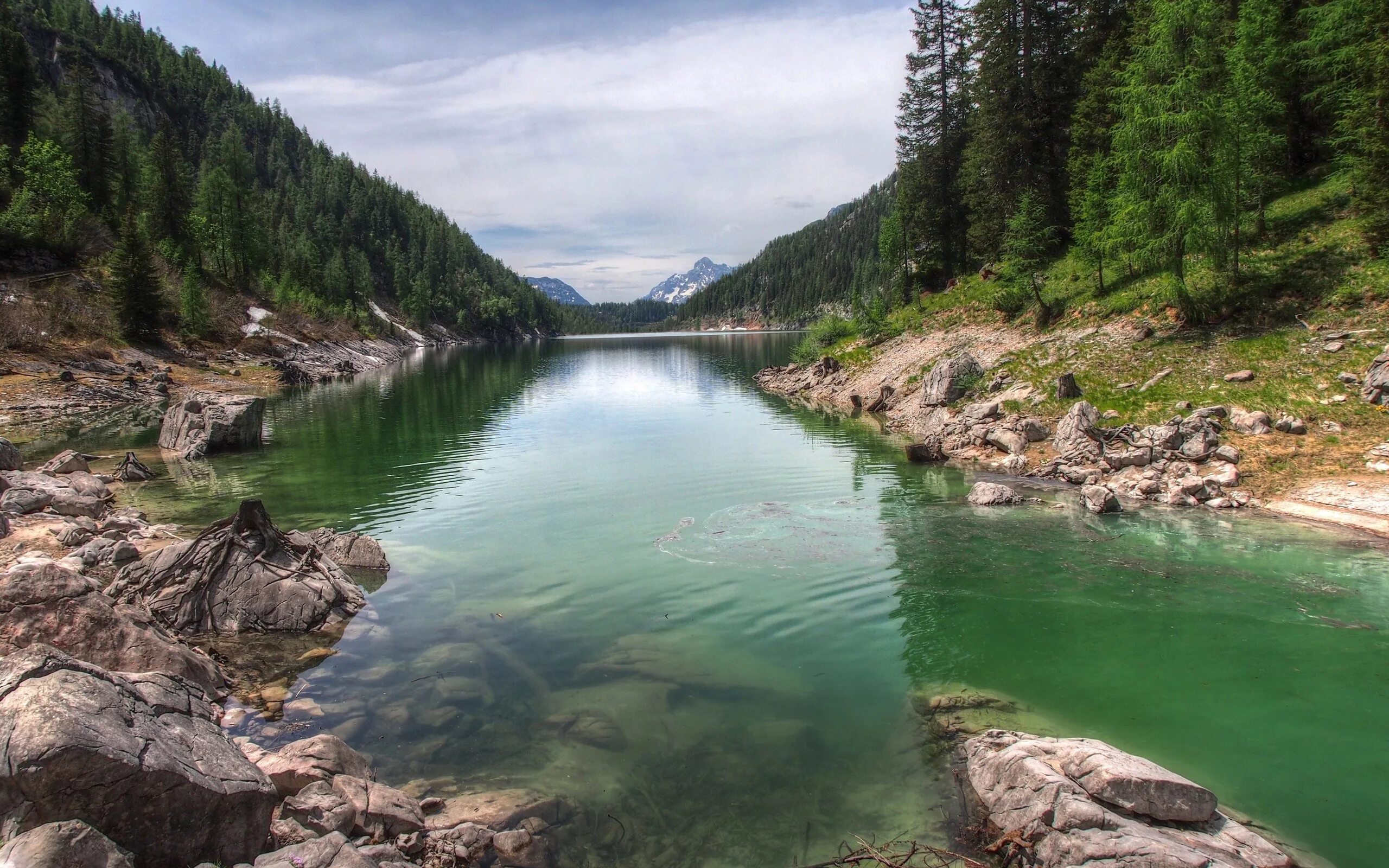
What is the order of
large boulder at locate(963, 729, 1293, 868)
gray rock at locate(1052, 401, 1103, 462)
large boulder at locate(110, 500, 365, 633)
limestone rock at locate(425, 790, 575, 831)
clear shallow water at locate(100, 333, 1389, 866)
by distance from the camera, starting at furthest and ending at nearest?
gray rock at locate(1052, 401, 1103, 462) < large boulder at locate(110, 500, 365, 633) < clear shallow water at locate(100, 333, 1389, 866) < limestone rock at locate(425, 790, 575, 831) < large boulder at locate(963, 729, 1293, 868)

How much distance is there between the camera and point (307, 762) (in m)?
8.81

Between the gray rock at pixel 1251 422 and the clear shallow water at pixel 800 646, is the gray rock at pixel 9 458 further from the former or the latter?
the gray rock at pixel 1251 422

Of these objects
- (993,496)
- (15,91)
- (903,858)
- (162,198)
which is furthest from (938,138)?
(15,91)

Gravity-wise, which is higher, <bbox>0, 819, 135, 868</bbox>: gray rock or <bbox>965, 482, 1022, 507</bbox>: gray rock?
<bbox>0, 819, 135, 868</bbox>: gray rock

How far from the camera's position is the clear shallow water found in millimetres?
9836

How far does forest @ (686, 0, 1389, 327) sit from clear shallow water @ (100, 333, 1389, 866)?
16862 mm

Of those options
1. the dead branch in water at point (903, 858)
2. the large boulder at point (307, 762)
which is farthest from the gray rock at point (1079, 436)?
the large boulder at point (307, 762)

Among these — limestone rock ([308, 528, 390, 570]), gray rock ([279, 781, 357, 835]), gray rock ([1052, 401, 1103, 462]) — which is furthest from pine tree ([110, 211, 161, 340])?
gray rock ([1052, 401, 1103, 462])

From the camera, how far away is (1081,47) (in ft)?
178

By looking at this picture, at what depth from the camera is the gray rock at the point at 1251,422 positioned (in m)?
25.0

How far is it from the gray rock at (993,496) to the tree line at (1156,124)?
15657mm

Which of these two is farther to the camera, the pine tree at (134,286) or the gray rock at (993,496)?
the pine tree at (134,286)

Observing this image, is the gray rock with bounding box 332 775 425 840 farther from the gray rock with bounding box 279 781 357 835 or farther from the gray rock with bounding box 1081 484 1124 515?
the gray rock with bounding box 1081 484 1124 515

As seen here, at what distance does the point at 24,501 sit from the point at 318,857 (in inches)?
780
